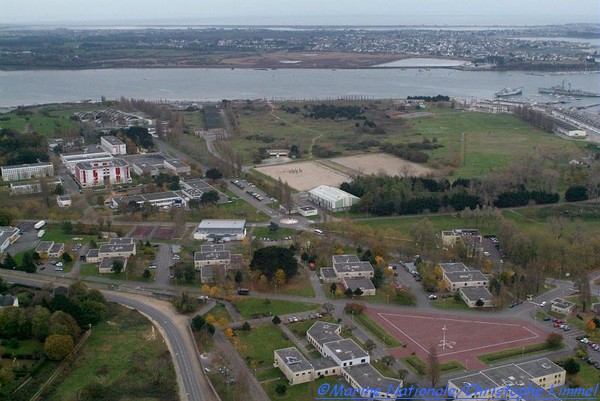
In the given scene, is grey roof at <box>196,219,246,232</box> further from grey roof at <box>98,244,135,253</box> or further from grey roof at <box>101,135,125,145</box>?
grey roof at <box>101,135,125,145</box>

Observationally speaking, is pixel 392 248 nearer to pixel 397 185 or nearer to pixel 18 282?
pixel 397 185

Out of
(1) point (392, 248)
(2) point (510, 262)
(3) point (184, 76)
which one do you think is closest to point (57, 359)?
(1) point (392, 248)

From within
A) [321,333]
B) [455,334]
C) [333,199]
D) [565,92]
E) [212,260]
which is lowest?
[455,334]

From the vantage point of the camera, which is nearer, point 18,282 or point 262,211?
point 18,282

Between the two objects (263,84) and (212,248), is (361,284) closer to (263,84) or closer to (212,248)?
(212,248)

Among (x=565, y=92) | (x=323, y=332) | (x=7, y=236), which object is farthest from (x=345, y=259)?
(x=565, y=92)

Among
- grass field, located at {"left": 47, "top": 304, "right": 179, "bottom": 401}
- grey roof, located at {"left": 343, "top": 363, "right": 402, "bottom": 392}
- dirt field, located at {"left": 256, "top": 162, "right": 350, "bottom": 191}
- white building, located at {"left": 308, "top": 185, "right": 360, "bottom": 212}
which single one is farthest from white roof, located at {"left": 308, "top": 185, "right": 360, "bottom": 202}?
grey roof, located at {"left": 343, "top": 363, "right": 402, "bottom": 392}
